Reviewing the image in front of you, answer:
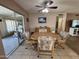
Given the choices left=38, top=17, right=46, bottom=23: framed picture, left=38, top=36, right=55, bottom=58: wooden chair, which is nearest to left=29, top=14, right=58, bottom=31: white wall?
left=38, top=17, right=46, bottom=23: framed picture

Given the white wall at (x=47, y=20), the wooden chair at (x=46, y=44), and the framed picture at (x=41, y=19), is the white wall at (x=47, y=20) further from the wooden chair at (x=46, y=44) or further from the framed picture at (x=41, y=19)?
the wooden chair at (x=46, y=44)

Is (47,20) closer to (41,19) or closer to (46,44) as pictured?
(41,19)

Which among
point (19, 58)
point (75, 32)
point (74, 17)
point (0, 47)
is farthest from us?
point (74, 17)

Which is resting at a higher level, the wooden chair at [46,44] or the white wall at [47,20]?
the white wall at [47,20]

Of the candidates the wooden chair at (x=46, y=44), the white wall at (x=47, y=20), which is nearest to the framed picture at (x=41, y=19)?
the white wall at (x=47, y=20)

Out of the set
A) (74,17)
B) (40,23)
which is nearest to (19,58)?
(40,23)

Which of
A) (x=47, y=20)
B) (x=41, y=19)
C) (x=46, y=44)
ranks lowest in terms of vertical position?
(x=46, y=44)

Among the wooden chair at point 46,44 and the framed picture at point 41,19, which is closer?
the wooden chair at point 46,44

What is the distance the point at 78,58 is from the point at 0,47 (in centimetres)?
285

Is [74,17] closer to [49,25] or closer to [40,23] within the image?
[49,25]

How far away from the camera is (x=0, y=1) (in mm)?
2176

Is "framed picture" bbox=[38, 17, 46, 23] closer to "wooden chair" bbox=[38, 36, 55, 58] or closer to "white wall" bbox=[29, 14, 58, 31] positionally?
"white wall" bbox=[29, 14, 58, 31]

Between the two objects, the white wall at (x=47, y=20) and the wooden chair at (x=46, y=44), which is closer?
the wooden chair at (x=46, y=44)

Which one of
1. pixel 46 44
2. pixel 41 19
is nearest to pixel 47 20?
pixel 41 19
